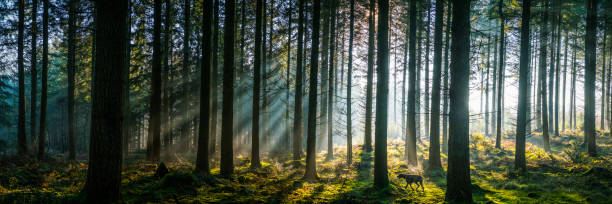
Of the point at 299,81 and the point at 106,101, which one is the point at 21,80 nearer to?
the point at 299,81

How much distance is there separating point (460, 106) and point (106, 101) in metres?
8.17

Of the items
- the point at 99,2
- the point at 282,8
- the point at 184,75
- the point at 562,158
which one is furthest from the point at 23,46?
the point at 562,158

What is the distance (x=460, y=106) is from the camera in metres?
7.27

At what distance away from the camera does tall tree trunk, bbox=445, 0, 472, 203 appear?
727 centimetres

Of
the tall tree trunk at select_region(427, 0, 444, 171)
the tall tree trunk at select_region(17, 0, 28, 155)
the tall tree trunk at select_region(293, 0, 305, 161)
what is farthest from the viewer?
the tall tree trunk at select_region(17, 0, 28, 155)

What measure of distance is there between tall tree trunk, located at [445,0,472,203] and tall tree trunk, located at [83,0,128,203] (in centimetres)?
786

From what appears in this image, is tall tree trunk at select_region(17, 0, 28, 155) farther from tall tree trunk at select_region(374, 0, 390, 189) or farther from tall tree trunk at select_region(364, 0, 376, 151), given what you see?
tall tree trunk at select_region(374, 0, 390, 189)

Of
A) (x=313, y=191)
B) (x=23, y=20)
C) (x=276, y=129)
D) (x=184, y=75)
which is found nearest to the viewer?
(x=313, y=191)

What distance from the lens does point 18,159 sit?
14797 millimetres

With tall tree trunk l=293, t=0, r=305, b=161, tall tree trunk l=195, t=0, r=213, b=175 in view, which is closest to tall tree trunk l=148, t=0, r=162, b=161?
tall tree trunk l=195, t=0, r=213, b=175

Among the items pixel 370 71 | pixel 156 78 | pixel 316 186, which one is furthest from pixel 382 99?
pixel 156 78

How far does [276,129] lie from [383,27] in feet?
75.9

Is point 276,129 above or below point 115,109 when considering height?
below

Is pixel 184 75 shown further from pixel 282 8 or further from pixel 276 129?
pixel 276 129
